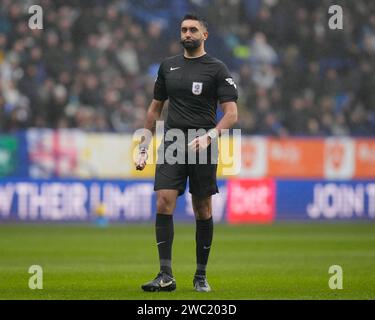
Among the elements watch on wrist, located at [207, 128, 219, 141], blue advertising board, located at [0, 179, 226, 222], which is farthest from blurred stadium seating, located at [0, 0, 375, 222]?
watch on wrist, located at [207, 128, 219, 141]

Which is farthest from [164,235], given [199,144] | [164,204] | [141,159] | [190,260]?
[190,260]

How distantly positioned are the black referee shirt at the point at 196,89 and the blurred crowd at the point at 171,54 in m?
12.5

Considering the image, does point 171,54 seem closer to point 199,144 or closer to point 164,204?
point 164,204

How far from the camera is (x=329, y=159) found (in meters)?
25.2

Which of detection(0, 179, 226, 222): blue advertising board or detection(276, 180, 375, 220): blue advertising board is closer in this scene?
detection(0, 179, 226, 222): blue advertising board

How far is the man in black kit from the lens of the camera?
398 inches

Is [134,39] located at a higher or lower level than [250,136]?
higher

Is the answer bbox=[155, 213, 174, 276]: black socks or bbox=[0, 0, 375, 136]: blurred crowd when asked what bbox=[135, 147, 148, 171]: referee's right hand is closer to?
bbox=[155, 213, 174, 276]: black socks

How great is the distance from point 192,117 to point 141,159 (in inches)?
24.5

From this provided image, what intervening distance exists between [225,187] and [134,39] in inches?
158

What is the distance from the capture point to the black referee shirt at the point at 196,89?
10.2 m

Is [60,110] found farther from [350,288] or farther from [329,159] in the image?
[350,288]

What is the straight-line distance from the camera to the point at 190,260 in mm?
14531
